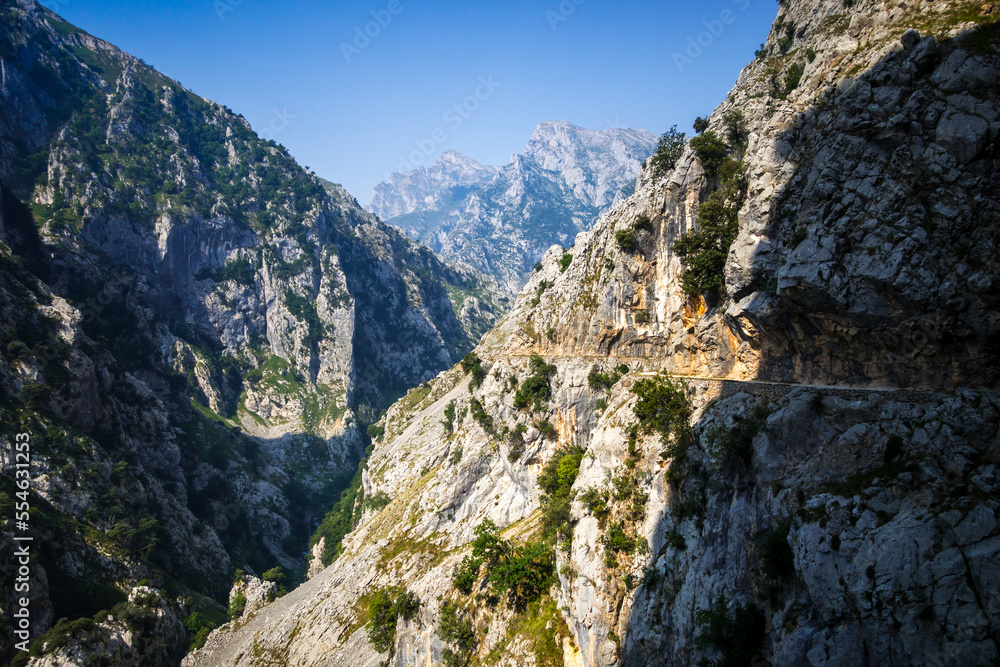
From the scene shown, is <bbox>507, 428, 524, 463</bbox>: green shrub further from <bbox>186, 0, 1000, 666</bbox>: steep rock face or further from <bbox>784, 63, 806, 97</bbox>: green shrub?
<bbox>784, 63, 806, 97</bbox>: green shrub

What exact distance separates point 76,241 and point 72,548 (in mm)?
123982

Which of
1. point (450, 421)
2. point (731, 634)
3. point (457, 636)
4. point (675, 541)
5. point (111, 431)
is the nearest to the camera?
point (731, 634)

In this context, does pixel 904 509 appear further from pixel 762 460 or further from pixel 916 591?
pixel 762 460

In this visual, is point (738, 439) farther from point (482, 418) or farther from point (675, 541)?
point (482, 418)

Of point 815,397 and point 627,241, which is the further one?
point 627,241

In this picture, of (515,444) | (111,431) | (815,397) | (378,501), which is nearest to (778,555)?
(815,397)

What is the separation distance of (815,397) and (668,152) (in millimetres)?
43165

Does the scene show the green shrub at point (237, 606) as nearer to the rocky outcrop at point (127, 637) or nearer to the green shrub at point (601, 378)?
the rocky outcrop at point (127, 637)

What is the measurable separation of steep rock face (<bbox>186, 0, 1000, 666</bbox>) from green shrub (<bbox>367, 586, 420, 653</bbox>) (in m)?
1.57

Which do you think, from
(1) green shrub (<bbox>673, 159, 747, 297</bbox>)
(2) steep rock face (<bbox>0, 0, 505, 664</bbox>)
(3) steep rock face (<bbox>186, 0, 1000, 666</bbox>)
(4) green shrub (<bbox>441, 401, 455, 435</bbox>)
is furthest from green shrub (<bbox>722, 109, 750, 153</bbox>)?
(2) steep rock face (<bbox>0, 0, 505, 664</bbox>)

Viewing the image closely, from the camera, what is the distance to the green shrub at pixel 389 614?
55.3 meters

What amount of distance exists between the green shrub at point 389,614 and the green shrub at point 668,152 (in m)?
62.5

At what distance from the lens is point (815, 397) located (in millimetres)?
26438

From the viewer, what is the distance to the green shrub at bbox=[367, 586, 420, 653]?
5533cm
